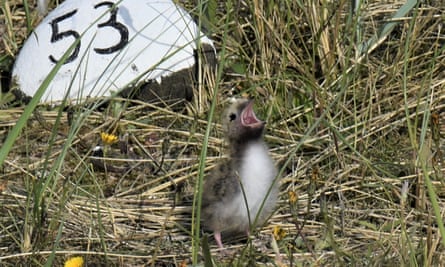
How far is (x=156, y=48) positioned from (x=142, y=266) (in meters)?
1.31

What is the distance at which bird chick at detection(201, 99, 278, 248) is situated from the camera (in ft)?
10.2

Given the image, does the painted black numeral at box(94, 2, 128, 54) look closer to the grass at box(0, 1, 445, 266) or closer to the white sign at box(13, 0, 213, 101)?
the white sign at box(13, 0, 213, 101)

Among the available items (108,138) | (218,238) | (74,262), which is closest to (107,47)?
(108,138)

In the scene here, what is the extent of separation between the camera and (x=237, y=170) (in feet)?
10.3

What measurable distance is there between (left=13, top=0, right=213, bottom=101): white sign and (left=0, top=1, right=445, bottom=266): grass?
111 millimetres

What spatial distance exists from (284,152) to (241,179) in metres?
0.69

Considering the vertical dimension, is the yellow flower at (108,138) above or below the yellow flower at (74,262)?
above

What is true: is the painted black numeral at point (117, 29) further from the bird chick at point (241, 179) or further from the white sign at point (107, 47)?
the bird chick at point (241, 179)

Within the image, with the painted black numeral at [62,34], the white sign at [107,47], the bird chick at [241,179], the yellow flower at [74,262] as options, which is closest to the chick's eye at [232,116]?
the bird chick at [241,179]

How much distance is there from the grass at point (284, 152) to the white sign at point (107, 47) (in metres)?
0.11

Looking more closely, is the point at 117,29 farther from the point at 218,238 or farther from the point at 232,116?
the point at 218,238

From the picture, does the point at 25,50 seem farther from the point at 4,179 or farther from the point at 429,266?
the point at 429,266

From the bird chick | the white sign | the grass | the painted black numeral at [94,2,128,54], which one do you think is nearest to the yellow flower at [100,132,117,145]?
the grass

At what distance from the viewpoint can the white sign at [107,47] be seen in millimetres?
4098
